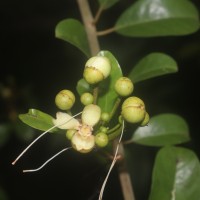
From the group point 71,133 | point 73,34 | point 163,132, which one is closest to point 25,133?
point 163,132

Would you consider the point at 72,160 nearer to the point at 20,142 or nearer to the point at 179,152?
the point at 20,142

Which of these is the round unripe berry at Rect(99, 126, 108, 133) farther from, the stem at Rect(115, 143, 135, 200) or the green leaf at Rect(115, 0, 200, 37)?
the green leaf at Rect(115, 0, 200, 37)

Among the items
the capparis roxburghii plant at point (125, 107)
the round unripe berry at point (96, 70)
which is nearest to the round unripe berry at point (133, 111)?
the capparis roxburghii plant at point (125, 107)

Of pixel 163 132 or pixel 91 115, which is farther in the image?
pixel 163 132

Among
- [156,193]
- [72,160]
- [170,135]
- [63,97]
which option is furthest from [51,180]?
[63,97]

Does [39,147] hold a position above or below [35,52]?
A: below

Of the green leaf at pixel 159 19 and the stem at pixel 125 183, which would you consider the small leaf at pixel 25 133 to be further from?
the stem at pixel 125 183

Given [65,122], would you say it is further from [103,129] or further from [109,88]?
[109,88]
